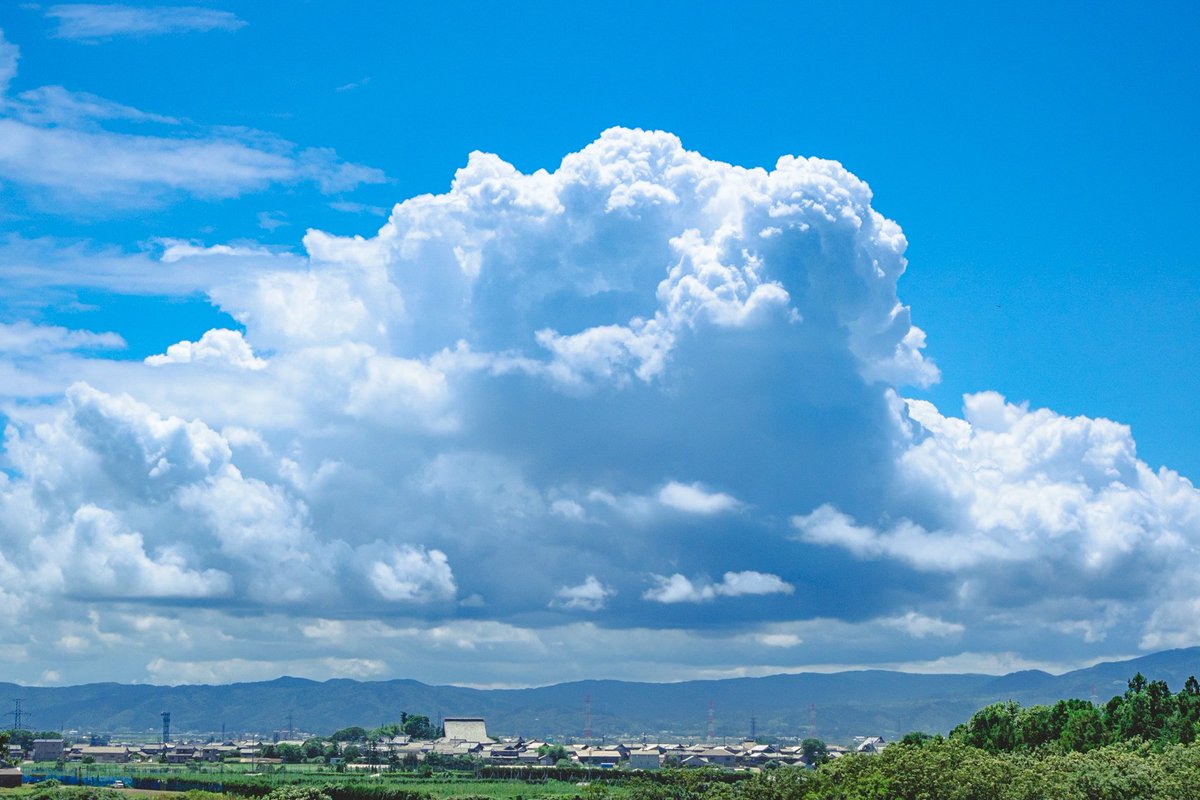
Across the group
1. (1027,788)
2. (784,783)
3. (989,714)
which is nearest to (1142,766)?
(1027,788)

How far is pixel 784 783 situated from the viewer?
76312 millimetres

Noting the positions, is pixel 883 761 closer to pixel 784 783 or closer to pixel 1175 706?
pixel 784 783

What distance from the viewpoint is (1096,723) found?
113625 mm

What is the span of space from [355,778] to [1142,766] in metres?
139

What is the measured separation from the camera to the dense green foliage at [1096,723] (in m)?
108

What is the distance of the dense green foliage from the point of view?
10831 centimetres

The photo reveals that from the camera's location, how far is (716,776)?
117 metres

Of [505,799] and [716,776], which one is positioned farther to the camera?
[505,799]

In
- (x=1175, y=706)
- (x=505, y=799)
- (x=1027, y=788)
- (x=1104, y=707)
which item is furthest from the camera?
(x=505, y=799)

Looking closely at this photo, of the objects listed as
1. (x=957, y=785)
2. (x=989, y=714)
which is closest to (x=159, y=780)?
(x=989, y=714)

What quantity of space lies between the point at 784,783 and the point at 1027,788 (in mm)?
14052

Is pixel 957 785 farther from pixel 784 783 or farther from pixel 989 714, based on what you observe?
pixel 989 714

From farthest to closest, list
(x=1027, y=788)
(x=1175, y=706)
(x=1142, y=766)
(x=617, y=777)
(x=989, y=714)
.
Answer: (x=617, y=777)
(x=989, y=714)
(x=1175, y=706)
(x=1142, y=766)
(x=1027, y=788)

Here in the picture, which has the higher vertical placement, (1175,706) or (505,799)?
(1175,706)
